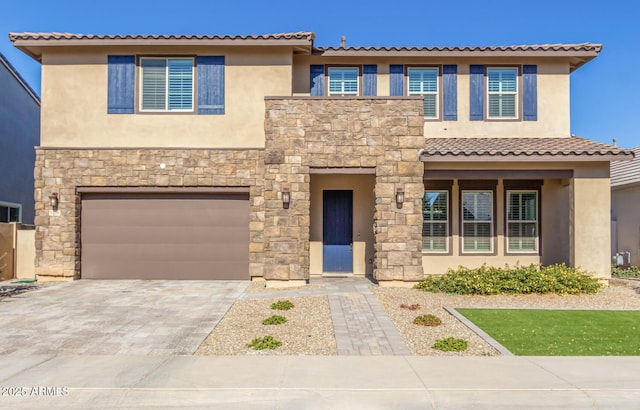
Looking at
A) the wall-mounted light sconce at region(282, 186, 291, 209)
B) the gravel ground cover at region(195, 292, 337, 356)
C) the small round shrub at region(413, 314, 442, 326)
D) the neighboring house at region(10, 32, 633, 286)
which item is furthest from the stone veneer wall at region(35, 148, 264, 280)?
the small round shrub at region(413, 314, 442, 326)

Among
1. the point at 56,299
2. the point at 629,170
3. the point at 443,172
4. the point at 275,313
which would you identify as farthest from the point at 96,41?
the point at 629,170

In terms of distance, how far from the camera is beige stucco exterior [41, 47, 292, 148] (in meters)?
12.9

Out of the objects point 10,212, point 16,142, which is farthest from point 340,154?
point 16,142

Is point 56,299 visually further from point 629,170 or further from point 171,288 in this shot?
point 629,170

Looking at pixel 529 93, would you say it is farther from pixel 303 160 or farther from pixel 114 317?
pixel 114 317

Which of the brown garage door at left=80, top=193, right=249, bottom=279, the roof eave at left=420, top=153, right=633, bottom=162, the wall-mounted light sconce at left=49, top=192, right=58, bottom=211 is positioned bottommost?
the brown garage door at left=80, top=193, right=249, bottom=279

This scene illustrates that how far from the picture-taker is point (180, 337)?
703cm

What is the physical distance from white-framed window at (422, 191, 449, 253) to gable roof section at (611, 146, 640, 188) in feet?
24.4

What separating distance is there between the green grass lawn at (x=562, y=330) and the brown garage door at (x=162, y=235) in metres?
7.08

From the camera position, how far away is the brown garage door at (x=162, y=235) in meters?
12.9

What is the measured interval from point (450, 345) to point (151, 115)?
10.5 metres

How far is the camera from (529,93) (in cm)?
1366

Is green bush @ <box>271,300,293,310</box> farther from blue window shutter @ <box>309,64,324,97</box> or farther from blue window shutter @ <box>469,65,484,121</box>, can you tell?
blue window shutter @ <box>469,65,484,121</box>

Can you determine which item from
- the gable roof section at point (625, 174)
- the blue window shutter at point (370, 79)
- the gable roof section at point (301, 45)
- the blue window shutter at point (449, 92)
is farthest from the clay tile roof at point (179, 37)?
the gable roof section at point (625, 174)
